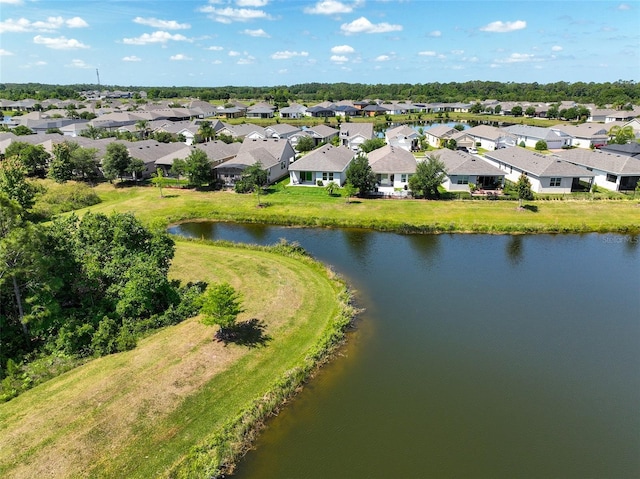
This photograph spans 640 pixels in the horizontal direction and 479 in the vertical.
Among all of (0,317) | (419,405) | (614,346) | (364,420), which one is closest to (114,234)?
(0,317)

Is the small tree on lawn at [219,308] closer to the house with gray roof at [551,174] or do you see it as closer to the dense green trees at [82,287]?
the dense green trees at [82,287]

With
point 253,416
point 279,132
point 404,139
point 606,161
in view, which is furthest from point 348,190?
point 279,132

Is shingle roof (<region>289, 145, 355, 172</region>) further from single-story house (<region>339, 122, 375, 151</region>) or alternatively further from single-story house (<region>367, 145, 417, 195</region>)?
single-story house (<region>339, 122, 375, 151</region>)

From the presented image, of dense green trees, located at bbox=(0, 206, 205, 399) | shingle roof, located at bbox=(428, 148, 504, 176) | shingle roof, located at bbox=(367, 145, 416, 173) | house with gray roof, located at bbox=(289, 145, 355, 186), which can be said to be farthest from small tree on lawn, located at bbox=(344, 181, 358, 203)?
dense green trees, located at bbox=(0, 206, 205, 399)

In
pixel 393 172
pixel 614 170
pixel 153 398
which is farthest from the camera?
pixel 393 172

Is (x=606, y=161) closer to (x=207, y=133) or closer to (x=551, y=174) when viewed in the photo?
(x=551, y=174)

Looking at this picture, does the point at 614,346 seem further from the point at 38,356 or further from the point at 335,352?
the point at 38,356
